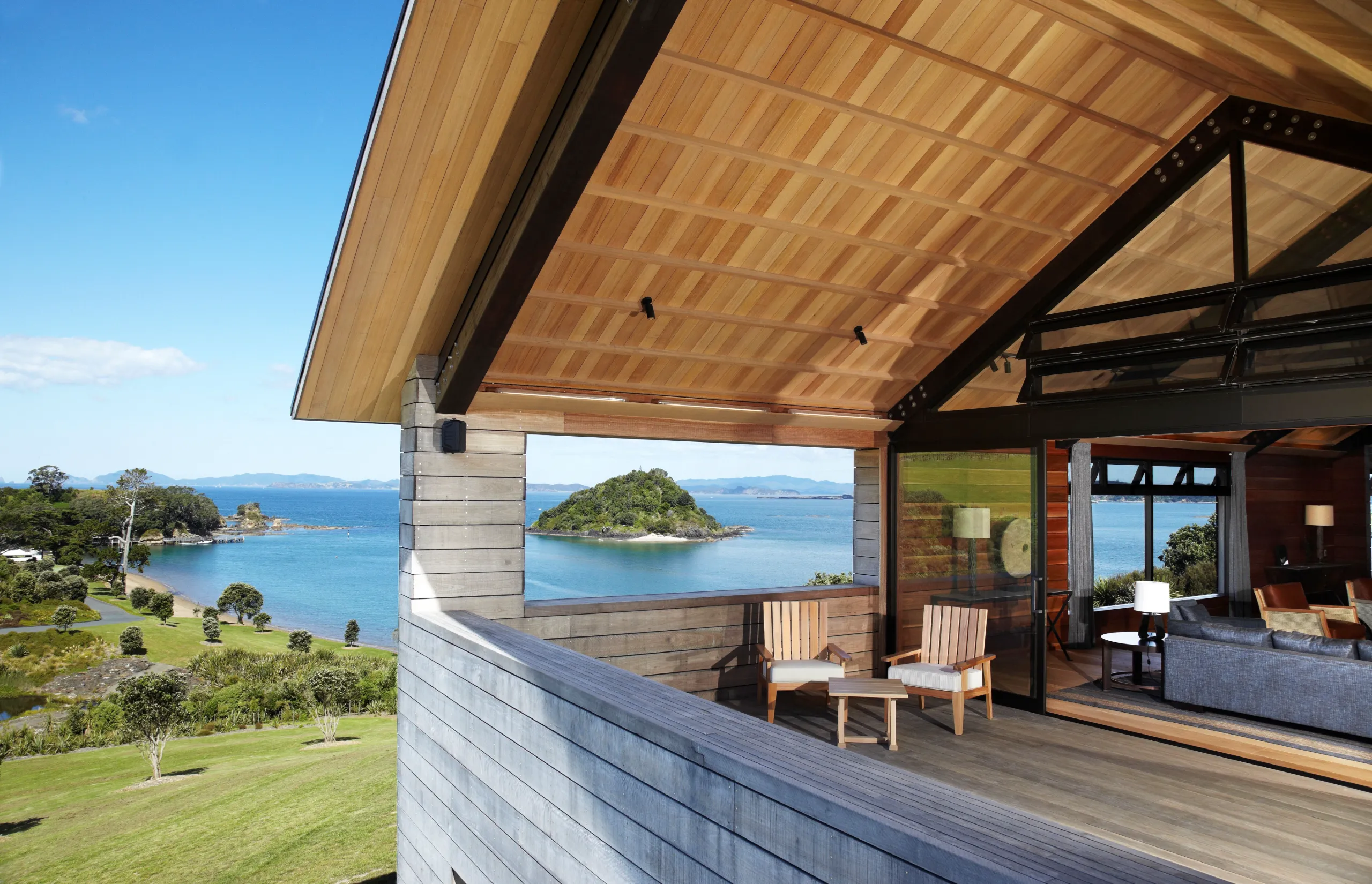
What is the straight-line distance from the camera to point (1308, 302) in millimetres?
5297

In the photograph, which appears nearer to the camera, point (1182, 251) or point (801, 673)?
point (1182, 251)

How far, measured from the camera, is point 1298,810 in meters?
4.59

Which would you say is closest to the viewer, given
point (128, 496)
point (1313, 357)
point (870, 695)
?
point (1313, 357)

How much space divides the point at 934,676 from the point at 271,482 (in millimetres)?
61190

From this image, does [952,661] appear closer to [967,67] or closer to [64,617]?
[967,67]

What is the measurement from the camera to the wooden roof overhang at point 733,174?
4051 millimetres

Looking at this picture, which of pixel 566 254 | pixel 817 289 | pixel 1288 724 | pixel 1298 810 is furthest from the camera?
pixel 817 289

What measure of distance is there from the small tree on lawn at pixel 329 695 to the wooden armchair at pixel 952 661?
69.1ft

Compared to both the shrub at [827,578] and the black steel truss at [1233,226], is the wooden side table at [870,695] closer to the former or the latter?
the black steel truss at [1233,226]

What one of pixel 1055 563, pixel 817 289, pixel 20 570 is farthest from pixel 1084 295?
pixel 20 570

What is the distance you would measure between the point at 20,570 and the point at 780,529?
2902 centimetres

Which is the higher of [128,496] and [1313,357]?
[1313,357]

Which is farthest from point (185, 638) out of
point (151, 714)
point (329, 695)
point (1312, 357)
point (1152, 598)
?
point (1312, 357)

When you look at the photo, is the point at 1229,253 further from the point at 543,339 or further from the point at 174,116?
the point at 174,116
